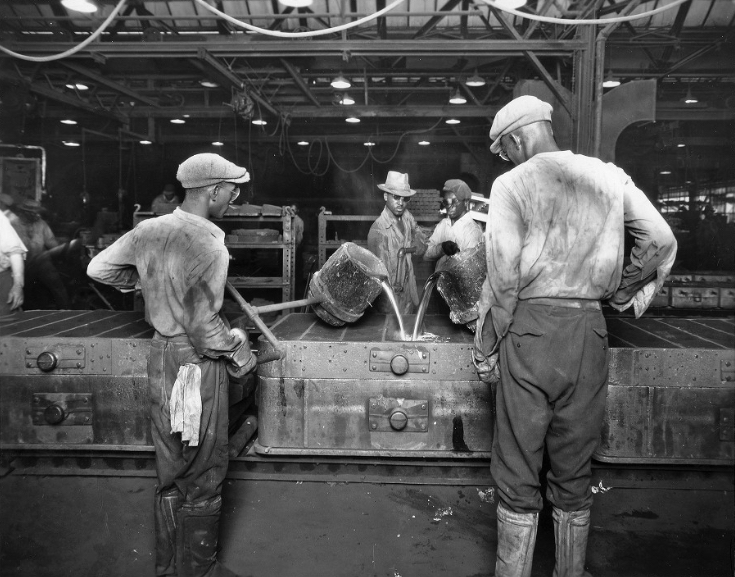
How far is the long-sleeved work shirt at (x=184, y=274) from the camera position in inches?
112

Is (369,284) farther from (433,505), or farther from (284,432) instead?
(433,505)

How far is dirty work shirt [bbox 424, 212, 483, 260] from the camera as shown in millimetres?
5293

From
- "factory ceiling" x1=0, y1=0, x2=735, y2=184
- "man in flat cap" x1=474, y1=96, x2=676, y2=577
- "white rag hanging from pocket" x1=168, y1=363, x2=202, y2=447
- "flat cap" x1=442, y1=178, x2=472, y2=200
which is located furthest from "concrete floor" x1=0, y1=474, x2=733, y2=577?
"flat cap" x1=442, y1=178, x2=472, y2=200


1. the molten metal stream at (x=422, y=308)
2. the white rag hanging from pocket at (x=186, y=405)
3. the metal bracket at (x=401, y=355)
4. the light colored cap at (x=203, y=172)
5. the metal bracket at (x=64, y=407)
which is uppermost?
the light colored cap at (x=203, y=172)

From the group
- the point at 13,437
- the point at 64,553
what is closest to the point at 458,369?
the point at 64,553

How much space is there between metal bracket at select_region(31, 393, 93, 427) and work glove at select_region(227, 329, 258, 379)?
1209 millimetres

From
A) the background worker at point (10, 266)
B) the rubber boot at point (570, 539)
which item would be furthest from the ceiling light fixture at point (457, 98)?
the rubber boot at point (570, 539)

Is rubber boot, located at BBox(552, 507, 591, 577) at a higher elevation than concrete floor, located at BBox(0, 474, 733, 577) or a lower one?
higher

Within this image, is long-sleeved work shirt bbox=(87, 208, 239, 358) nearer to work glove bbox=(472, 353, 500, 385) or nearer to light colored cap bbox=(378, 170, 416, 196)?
work glove bbox=(472, 353, 500, 385)

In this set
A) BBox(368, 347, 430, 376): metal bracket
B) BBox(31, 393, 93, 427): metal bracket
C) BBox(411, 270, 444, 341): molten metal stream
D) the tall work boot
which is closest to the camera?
the tall work boot

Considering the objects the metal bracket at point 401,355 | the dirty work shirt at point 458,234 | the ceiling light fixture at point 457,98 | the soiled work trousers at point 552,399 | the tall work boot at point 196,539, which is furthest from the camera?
the ceiling light fixture at point 457,98

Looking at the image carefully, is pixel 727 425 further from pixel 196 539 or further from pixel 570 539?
pixel 196 539

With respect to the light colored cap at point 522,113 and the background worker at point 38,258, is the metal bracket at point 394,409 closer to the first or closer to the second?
the light colored cap at point 522,113

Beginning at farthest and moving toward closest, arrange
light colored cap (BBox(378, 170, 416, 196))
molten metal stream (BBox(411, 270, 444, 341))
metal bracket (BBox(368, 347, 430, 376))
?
light colored cap (BBox(378, 170, 416, 196))
molten metal stream (BBox(411, 270, 444, 341))
metal bracket (BBox(368, 347, 430, 376))
